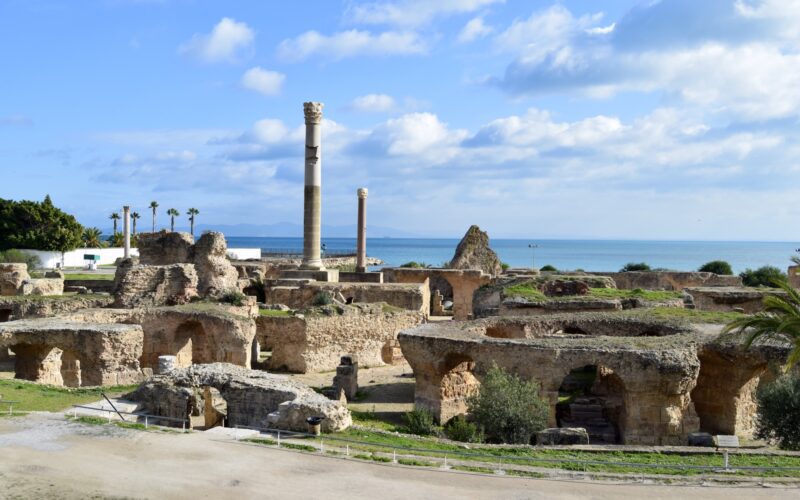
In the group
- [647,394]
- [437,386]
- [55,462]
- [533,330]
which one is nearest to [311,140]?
[533,330]

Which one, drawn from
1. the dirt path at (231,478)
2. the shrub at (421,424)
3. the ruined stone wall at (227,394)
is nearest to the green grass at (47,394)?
the ruined stone wall at (227,394)

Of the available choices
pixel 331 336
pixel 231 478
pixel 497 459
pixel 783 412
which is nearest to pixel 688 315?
pixel 783 412

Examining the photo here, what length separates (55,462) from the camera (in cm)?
1161

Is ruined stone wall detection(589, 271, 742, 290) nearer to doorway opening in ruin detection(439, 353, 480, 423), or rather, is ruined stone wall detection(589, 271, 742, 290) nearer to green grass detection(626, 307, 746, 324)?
green grass detection(626, 307, 746, 324)

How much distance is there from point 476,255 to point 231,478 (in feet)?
124

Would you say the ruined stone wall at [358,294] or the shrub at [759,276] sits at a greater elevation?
the shrub at [759,276]

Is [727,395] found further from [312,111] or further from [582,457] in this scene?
[312,111]

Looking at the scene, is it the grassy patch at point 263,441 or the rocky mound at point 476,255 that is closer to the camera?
the grassy patch at point 263,441

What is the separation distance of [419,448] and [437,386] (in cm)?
649

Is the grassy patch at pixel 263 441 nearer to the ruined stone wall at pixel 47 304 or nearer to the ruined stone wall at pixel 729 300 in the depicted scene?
the ruined stone wall at pixel 47 304

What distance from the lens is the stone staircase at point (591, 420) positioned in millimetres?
18719

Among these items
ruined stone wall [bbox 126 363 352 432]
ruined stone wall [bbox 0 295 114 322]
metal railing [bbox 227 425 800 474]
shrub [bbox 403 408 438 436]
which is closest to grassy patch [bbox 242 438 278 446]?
metal railing [bbox 227 425 800 474]

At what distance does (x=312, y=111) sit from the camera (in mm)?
38750

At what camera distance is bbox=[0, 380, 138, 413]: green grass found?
52.3 ft
